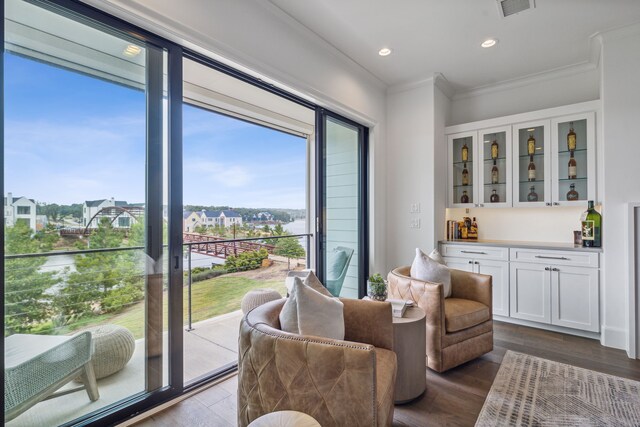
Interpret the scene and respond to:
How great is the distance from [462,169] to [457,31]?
1.76 metres

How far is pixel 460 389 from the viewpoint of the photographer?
85.9 inches

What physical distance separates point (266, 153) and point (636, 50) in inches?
166

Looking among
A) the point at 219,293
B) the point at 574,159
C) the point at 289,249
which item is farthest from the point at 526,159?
the point at 219,293

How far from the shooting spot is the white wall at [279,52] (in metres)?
1.88

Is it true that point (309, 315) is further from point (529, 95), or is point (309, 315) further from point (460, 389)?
point (529, 95)

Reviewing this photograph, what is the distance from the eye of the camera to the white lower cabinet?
310 centimetres

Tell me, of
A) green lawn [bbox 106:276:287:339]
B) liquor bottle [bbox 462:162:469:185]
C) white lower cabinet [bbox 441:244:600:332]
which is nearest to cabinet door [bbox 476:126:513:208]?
liquor bottle [bbox 462:162:469:185]

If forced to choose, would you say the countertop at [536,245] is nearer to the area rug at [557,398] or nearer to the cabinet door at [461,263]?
the cabinet door at [461,263]

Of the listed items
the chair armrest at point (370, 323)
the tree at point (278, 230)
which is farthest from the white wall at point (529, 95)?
the chair armrest at point (370, 323)

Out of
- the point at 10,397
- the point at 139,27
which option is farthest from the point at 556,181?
the point at 10,397

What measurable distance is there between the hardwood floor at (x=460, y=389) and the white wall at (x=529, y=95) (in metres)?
2.68

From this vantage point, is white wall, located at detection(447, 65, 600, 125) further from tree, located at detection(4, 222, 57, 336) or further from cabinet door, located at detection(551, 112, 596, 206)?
tree, located at detection(4, 222, 57, 336)

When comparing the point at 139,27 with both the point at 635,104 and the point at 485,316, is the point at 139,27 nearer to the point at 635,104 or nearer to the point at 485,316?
the point at 485,316

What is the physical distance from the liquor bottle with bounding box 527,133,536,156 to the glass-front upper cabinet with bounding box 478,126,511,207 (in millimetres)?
195
